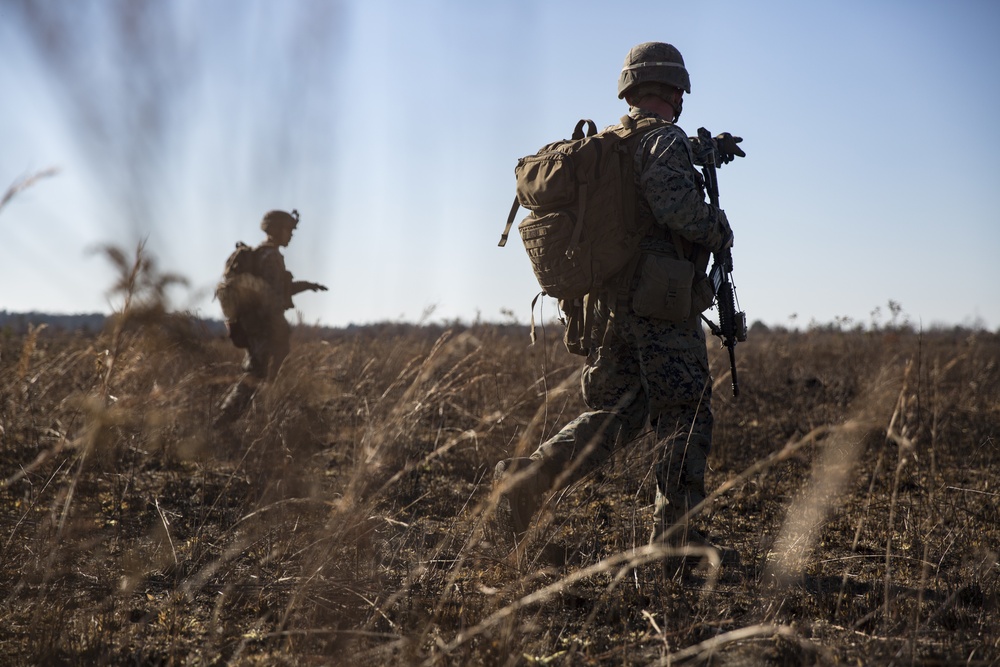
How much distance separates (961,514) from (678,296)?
1986 millimetres

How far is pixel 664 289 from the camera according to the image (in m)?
2.92

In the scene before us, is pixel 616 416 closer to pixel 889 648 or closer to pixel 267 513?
pixel 889 648

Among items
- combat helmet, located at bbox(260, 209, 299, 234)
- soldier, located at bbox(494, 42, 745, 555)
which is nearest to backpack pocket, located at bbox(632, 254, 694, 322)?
soldier, located at bbox(494, 42, 745, 555)

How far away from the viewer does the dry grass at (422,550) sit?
2.15m

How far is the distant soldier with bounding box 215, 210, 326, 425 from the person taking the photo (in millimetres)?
5543

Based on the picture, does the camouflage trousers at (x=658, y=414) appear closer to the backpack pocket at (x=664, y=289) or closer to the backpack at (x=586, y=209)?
the backpack pocket at (x=664, y=289)

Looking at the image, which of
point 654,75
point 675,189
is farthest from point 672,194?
point 654,75

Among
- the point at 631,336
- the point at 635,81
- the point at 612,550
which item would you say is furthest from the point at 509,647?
the point at 635,81

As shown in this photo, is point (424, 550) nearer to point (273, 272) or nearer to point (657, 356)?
point (657, 356)

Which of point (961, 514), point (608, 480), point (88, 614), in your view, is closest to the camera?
point (88, 614)

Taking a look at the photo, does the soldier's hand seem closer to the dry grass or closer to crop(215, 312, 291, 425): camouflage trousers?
the dry grass

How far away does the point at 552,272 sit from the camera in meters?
3.06

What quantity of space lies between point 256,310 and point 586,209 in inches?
139

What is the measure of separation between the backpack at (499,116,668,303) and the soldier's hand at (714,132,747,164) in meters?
0.41
